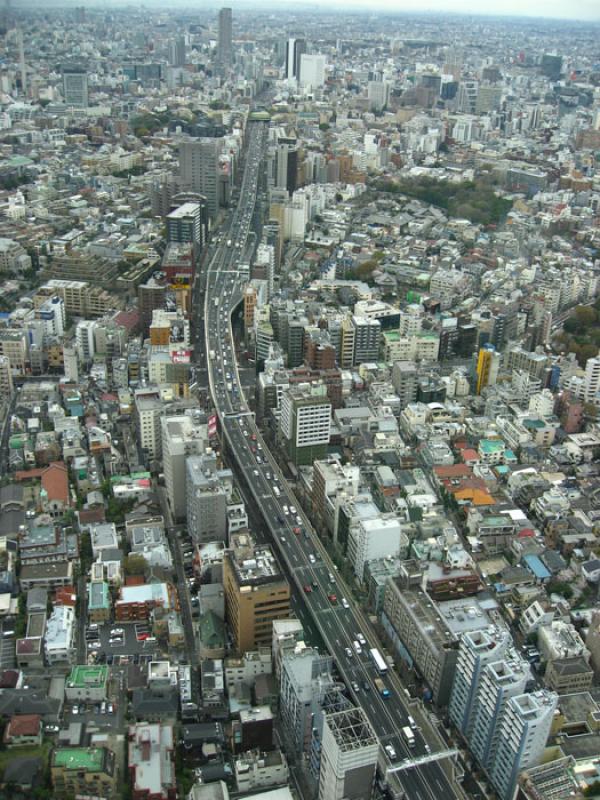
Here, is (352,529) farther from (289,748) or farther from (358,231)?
(358,231)

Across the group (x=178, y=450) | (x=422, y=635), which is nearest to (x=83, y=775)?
(x=422, y=635)

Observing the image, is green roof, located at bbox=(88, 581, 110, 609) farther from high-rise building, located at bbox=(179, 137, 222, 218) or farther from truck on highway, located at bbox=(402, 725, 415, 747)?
high-rise building, located at bbox=(179, 137, 222, 218)

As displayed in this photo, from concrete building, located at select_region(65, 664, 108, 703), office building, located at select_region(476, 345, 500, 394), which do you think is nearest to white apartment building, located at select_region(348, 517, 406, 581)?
concrete building, located at select_region(65, 664, 108, 703)

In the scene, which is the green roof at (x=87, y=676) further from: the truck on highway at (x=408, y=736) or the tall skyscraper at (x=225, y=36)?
the tall skyscraper at (x=225, y=36)

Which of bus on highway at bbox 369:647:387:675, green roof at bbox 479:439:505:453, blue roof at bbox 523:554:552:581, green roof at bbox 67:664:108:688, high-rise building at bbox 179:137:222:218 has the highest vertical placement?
high-rise building at bbox 179:137:222:218

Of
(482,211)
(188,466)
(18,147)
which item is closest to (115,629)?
(188,466)

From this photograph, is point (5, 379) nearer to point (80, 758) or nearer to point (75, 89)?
point (80, 758)
